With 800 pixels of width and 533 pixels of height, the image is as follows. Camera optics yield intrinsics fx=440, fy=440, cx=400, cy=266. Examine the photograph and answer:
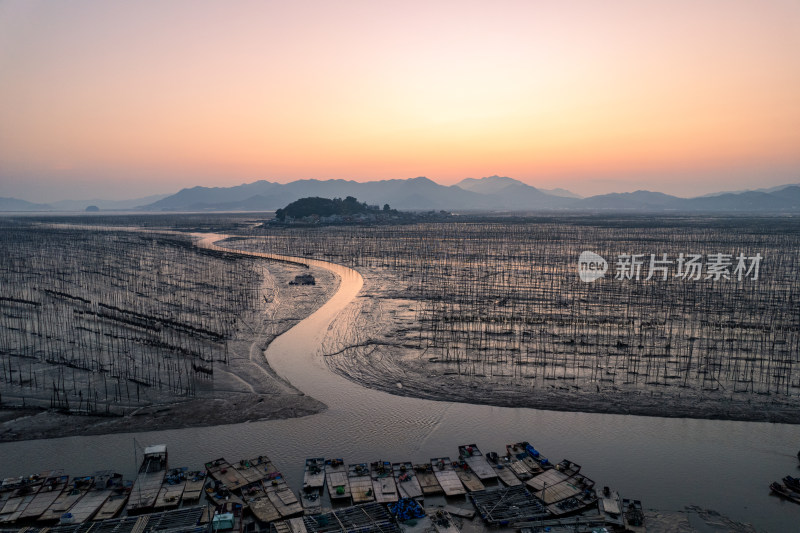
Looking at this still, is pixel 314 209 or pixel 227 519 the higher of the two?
pixel 314 209

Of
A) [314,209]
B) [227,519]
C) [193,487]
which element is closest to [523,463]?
[227,519]

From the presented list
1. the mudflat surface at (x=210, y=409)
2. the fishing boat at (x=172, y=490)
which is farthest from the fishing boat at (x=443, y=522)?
the mudflat surface at (x=210, y=409)

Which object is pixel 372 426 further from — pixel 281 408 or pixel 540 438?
pixel 540 438

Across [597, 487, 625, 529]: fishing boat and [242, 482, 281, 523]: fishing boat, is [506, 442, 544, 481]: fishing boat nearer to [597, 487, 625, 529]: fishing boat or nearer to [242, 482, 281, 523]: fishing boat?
[597, 487, 625, 529]: fishing boat

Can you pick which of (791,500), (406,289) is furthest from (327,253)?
(791,500)

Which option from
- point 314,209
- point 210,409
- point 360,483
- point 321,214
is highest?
point 314,209

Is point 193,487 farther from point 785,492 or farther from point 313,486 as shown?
point 785,492
